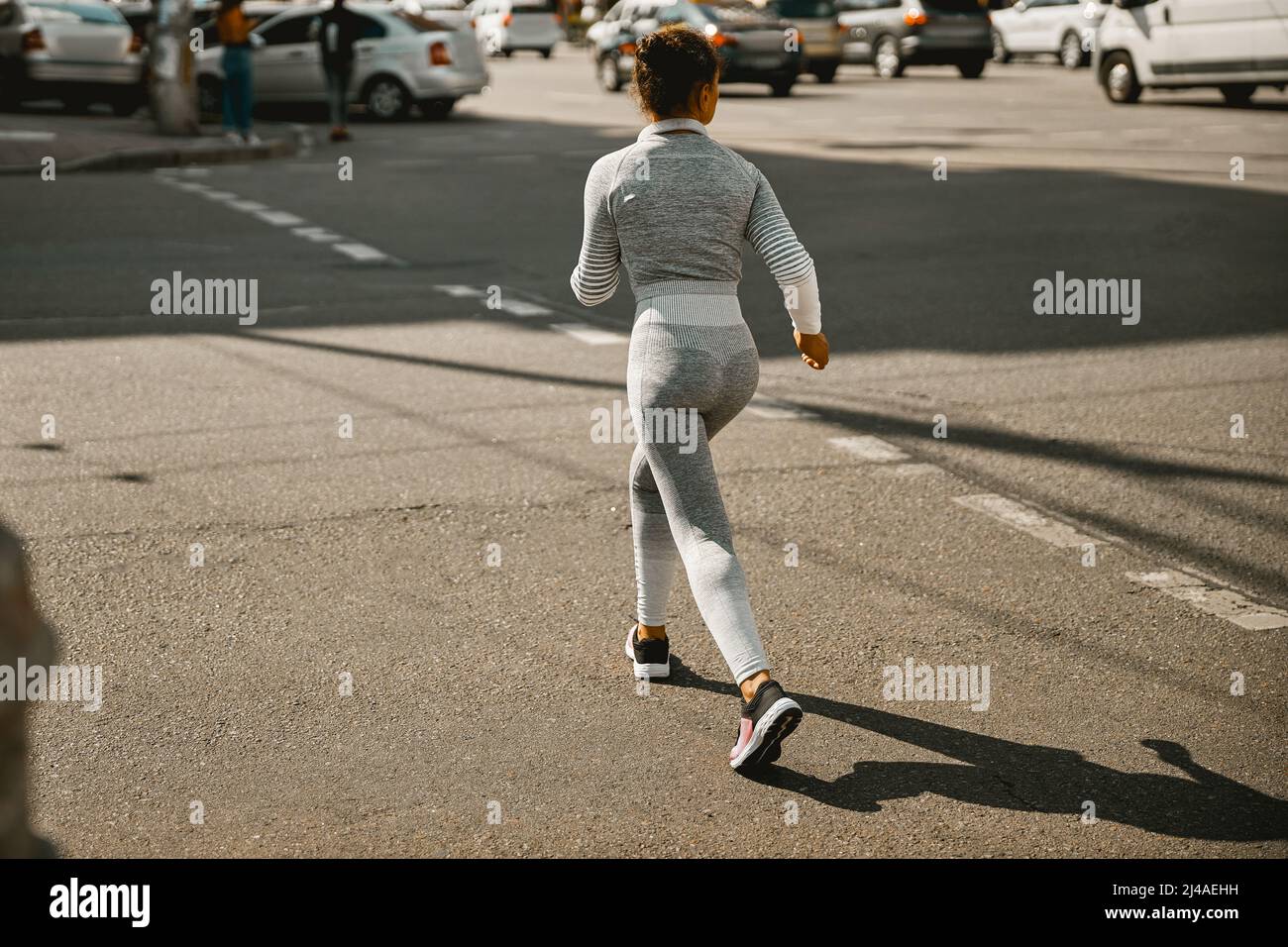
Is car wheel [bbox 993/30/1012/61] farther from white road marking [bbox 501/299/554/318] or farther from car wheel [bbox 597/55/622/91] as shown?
white road marking [bbox 501/299/554/318]

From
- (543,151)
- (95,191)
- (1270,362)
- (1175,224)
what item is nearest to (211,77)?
(543,151)

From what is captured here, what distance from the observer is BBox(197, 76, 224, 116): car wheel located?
2311cm

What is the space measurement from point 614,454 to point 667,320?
295 cm

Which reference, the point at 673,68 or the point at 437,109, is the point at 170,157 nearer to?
the point at 437,109

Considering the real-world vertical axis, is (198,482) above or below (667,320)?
below

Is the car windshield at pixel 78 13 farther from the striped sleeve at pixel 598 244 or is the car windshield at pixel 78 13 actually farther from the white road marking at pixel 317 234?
the striped sleeve at pixel 598 244

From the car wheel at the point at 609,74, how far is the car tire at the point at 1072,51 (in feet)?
35.8

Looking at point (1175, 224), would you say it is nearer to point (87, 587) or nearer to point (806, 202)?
point (806, 202)

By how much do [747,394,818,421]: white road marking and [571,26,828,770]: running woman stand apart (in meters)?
3.50

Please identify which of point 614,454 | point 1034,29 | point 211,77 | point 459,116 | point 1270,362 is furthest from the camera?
point 1034,29

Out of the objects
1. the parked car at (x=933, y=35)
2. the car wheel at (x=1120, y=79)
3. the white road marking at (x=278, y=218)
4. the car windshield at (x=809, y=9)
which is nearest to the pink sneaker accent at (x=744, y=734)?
the white road marking at (x=278, y=218)

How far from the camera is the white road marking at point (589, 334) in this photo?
9.44 meters

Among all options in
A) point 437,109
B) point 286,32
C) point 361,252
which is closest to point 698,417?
point 361,252

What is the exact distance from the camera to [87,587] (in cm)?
543
